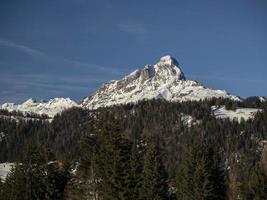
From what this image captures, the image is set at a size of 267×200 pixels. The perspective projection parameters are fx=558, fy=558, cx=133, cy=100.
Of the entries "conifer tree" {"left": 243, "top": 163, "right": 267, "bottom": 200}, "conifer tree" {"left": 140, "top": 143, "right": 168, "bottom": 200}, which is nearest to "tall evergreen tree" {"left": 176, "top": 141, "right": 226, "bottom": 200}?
"conifer tree" {"left": 140, "top": 143, "right": 168, "bottom": 200}

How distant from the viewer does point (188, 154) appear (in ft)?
275

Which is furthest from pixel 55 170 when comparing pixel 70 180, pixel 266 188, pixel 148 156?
pixel 266 188

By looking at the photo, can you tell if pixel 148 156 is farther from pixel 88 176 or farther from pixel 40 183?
pixel 40 183

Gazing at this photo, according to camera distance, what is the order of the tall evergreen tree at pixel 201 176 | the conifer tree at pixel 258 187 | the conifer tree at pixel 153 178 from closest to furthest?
1. the tall evergreen tree at pixel 201 176
2. the conifer tree at pixel 153 178
3. the conifer tree at pixel 258 187

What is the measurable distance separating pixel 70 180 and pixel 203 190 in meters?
24.1

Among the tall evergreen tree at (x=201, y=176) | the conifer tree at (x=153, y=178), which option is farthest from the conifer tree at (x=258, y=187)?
the conifer tree at (x=153, y=178)

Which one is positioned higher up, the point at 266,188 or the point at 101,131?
the point at 101,131

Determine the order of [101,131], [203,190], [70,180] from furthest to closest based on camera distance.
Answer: [70,180] < [101,131] < [203,190]

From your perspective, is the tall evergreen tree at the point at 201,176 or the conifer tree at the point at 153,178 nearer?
the tall evergreen tree at the point at 201,176

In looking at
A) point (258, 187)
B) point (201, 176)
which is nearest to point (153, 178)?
point (201, 176)

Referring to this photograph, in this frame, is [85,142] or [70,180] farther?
[70,180]

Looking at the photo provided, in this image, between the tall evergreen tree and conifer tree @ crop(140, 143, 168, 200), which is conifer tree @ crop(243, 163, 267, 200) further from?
conifer tree @ crop(140, 143, 168, 200)

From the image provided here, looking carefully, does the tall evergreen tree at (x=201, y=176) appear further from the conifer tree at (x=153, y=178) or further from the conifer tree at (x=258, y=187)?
the conifer tree at (x=258, y=187)

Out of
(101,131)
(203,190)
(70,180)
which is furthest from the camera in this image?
(70,180)
